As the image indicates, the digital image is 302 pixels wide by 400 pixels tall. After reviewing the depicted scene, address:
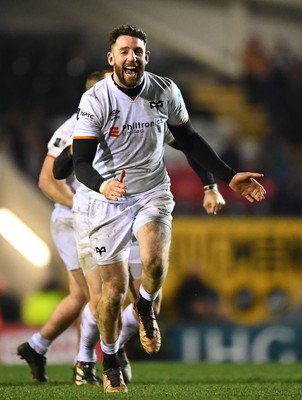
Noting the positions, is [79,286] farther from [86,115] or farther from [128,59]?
[128,59]

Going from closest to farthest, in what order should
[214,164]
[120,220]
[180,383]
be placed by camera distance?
[120,220], [214,164], [180,383]

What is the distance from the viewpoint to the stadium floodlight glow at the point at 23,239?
15.3 m

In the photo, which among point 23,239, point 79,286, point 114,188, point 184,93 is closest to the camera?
point 114,188

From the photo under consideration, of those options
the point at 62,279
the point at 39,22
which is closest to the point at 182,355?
the point at 62,279

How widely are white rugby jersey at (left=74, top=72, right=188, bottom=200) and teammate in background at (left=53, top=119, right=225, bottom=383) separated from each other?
47cm

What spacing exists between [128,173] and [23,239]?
29.4 ft

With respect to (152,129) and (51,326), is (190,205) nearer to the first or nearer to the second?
(51,326)

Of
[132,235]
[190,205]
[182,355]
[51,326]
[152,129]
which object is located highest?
[152,129]

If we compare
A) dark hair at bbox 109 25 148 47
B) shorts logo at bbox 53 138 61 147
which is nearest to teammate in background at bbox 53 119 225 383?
shorts logo at bbox 53 138 61 147

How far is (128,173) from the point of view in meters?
6.67

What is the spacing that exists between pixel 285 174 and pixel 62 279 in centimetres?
428

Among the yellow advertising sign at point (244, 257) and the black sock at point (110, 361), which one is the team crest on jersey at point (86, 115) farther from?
the yellow advertising sign at point (244, 257)

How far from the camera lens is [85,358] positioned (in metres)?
7.62

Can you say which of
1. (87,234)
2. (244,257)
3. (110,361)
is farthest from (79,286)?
(244,257)
